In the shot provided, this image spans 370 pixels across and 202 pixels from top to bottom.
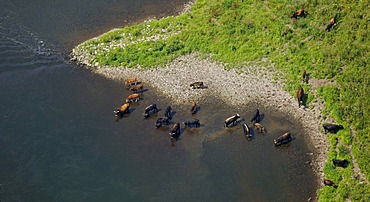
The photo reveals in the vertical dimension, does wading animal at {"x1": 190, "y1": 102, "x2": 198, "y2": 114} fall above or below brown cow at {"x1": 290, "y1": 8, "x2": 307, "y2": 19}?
below

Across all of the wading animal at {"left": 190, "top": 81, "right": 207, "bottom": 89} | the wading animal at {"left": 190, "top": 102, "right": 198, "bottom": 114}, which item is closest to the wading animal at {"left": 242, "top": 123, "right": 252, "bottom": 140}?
the wading animal at {"left": 190, "top": 102, "right": 198, "bottom": 114}

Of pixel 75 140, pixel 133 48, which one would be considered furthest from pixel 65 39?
pixel 75 140

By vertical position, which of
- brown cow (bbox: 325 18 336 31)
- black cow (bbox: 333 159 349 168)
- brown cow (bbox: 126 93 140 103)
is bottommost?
black cow (bbox: 333 159 349 168)

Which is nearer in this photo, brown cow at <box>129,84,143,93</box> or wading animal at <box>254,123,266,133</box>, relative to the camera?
wading animal at <box>254,123,266,133</box>

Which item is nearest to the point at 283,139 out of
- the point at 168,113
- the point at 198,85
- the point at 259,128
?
the point at 259,128

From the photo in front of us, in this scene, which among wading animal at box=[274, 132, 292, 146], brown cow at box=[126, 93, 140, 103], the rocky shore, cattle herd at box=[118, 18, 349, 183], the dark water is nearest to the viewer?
the dark water

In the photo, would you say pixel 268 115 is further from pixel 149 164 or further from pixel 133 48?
pixel 133 48

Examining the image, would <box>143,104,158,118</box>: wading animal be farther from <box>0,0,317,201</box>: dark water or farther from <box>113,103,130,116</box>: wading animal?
<box>113,103,130,116</box>: wading animal

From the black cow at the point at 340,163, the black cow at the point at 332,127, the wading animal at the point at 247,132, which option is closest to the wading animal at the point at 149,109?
the wading animal at the point at 247,132

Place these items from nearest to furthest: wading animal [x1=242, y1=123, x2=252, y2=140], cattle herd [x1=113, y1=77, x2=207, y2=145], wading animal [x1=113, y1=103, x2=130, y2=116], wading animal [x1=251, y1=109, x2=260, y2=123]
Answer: wading animal [x1=242, y1=123, x2=252, y2=140], cattle herd [x1=113, y1=77, x2=207, y2=145], wading animal [x1=251, y1=109, x2=260, y2=123], wading animal [x1=113, y1=103, x2=130, y2=116]
